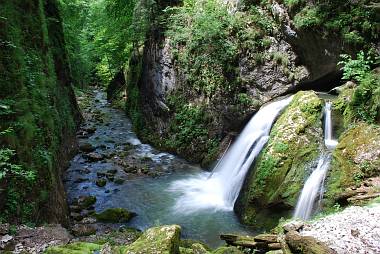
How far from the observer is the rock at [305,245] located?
522 cm

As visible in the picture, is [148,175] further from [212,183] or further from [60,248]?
[60,248]

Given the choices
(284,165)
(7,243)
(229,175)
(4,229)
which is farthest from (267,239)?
(229,175)

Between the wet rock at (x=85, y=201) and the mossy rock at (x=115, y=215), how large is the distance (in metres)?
0.89

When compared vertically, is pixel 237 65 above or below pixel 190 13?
below

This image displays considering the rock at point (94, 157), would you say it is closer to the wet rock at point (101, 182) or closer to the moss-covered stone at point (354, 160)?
the wet rock at point (101, 182)

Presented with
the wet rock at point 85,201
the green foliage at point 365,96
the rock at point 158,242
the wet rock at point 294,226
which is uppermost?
the green foliage at point 365,96

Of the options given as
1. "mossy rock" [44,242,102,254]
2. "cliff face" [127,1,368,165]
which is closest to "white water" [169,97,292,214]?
"cliff face" [127,1,368,165]

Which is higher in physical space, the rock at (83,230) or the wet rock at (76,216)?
the rock at (83,230)

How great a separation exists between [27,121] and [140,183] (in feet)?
17.8

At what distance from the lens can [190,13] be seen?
1648 centimetres

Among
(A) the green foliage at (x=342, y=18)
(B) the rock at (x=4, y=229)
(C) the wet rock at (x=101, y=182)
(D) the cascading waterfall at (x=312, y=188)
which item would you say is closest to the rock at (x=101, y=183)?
(C) the wet rock at (x=101, y=182)

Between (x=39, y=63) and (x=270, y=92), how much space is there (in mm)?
8331

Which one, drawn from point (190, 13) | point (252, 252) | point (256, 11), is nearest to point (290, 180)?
point (252, 252)

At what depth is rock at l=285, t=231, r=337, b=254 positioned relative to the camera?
5.22 meters
